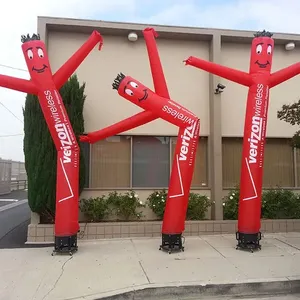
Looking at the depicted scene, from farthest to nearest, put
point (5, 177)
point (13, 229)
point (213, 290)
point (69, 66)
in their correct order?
1. point (5, 177)
2. point (13, 229)
3. point (69, 66)
4. point (213, 290)

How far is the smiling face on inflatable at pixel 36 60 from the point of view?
645 centimetres

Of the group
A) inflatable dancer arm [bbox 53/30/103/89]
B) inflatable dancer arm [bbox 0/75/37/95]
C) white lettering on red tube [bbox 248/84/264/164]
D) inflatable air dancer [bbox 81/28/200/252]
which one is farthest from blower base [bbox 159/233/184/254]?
inflatable dancer arm [bbox 0/75/37/95]

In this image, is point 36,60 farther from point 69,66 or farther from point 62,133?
point 62,133

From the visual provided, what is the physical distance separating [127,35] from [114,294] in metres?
6.95

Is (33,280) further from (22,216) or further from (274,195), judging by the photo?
(22,216)

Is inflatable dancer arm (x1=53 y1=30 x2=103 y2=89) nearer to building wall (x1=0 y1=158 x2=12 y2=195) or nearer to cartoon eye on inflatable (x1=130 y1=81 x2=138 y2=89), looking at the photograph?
cartoon eye on inflatable (x1=130 y1=81 x2=138 y2=89)

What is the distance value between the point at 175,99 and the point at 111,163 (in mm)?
2529

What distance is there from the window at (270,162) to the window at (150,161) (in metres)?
1.71

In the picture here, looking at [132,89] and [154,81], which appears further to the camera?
[154,81]

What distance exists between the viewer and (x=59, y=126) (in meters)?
6.51

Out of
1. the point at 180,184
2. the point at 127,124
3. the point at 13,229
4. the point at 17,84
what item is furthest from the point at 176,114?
the point at 13,229

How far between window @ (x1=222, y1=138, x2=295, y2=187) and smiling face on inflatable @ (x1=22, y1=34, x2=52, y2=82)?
5491 millimetres

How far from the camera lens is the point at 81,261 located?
20.5 feet

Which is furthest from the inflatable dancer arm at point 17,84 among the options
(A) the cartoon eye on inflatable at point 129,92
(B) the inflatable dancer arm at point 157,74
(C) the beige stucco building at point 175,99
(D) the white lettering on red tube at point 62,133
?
(C) the beige stucco building at point 175,99
